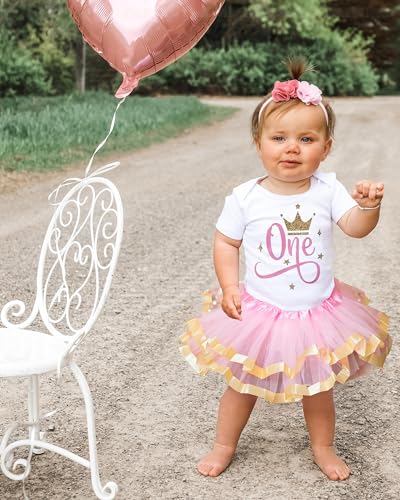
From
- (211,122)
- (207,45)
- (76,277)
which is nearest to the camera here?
(76,277)

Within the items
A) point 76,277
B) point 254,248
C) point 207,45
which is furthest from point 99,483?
point 207,45

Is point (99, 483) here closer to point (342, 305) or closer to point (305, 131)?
point (342, 305)

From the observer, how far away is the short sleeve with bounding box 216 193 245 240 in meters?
3.15

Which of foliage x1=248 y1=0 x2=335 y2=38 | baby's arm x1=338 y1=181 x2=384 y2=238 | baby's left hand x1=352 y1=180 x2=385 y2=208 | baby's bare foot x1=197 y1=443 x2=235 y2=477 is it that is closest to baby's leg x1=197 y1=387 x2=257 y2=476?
baby's bare foot x1=197 y1=443 x2=235 y2=477

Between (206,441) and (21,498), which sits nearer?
(21,498)

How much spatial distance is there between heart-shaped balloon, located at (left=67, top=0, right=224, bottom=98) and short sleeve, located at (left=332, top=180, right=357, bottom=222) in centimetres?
85

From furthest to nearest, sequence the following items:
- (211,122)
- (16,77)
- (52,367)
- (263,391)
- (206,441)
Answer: (16,77) → (211,122) → (206,441) → (263,391) → (52,367)

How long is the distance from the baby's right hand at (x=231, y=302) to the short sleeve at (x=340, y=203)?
45 centimetres

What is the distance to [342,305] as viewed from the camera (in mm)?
3162

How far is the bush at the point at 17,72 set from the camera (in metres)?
20.6

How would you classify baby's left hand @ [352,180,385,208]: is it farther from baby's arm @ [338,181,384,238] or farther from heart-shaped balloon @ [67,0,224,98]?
heart-shaped balloon @ [67,0,224,98]

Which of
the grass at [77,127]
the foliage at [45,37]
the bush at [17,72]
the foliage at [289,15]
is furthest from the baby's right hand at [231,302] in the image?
the foliage at [289,15]

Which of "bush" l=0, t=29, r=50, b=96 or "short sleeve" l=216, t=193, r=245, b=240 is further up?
"bush" l=0, t=29, r=50, b=96

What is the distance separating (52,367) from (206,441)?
1.00 meters
